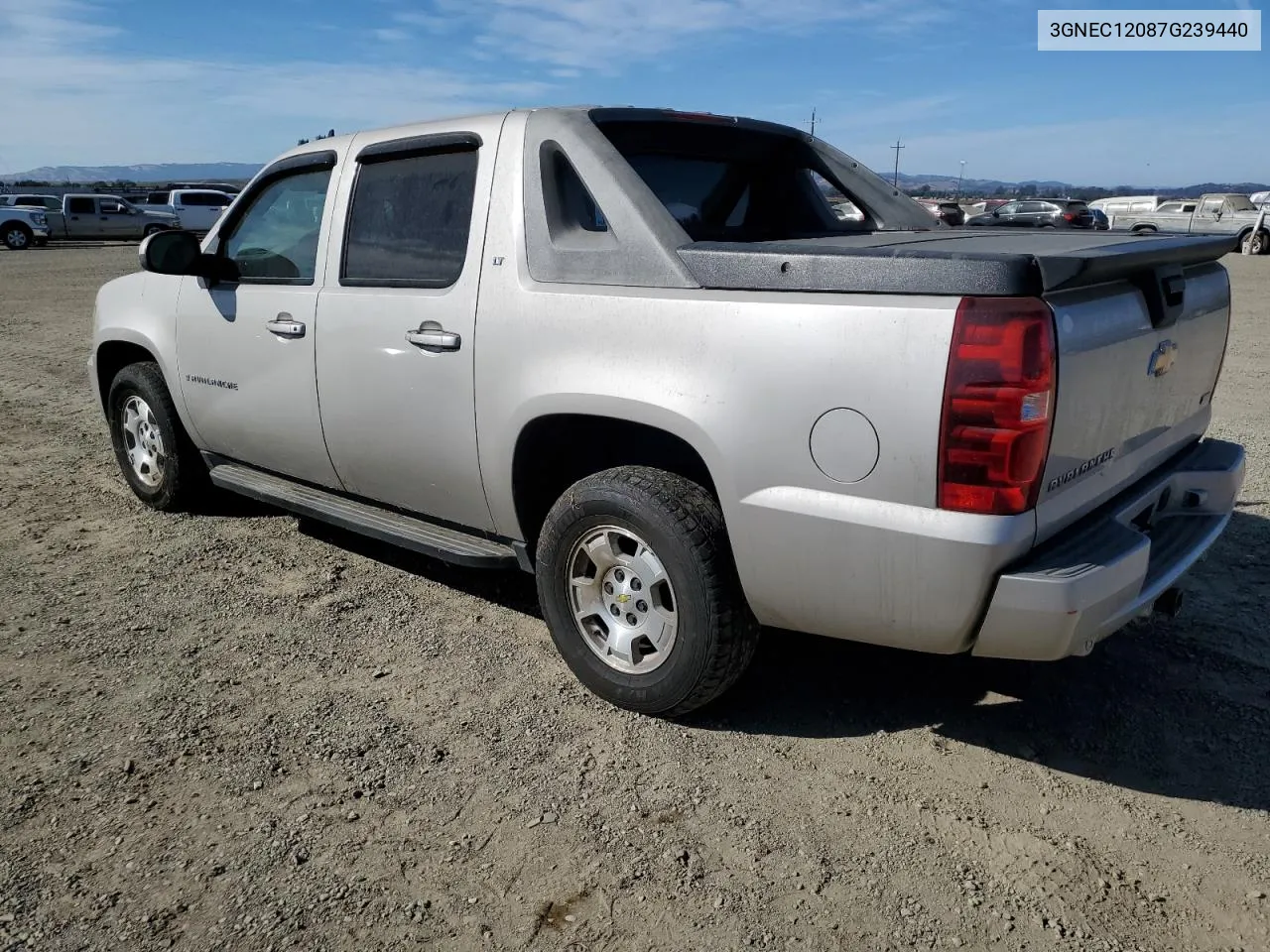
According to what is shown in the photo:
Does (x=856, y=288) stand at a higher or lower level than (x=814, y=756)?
higher

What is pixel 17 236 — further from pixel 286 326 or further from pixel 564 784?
pixel 564 784

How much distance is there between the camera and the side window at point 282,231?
4.23 meters

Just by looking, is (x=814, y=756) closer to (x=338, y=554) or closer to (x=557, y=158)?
(x=557, y=158)

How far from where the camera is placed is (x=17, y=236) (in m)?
30.5

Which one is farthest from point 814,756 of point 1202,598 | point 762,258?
point 1202,598

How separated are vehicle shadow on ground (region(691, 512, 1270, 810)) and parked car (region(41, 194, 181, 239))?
33404 mm

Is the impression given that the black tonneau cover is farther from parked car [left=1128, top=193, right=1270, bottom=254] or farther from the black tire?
parked car [left=1128, top=193, right=1270, bottom=254]

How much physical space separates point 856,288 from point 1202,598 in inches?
101

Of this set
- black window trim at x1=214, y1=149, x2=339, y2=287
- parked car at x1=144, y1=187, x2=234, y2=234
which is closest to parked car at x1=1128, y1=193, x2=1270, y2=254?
black window trim at x1=214, y1=149, x2=339, y2=287

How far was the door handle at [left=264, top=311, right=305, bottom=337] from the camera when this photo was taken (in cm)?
409

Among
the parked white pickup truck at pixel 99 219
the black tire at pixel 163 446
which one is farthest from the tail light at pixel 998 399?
the parked white pickup truck at pixel 99 219

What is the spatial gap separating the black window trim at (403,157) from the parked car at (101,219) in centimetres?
3178

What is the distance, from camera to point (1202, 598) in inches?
163

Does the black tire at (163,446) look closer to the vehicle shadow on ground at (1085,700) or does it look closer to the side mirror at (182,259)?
the side mirror at (182,259)
